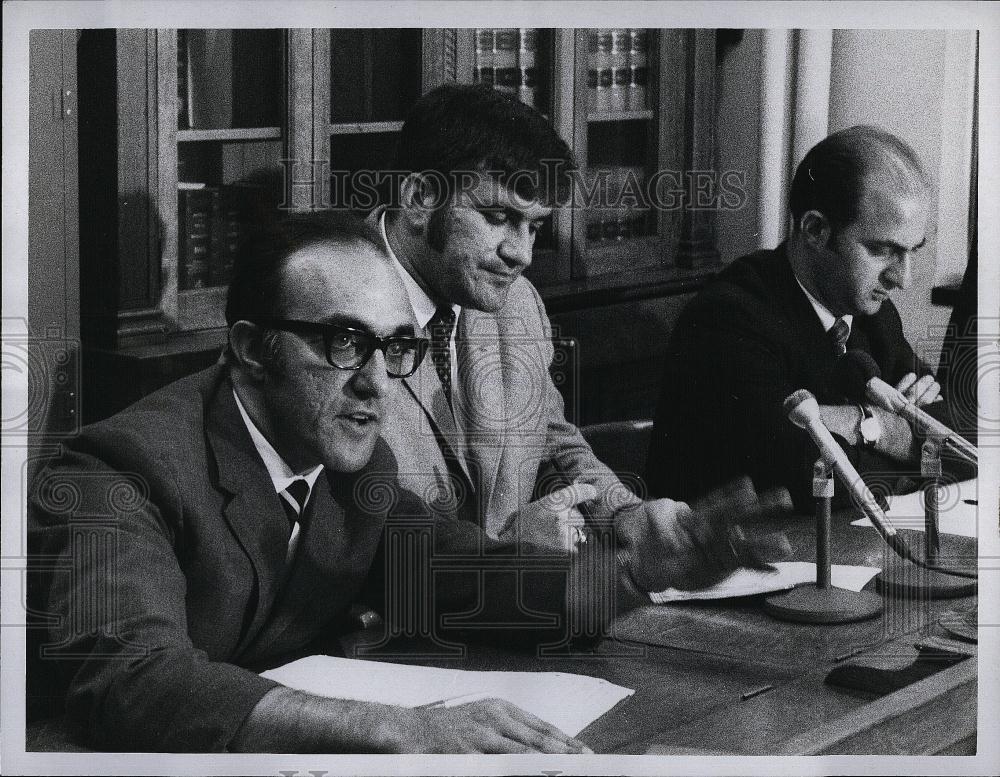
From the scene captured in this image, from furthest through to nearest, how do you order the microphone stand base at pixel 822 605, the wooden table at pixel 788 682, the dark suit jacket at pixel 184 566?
the microphone stand base at pixel 822 605, the wooden table at pixel 788 682, the dark suit jacket at pixel 184 566

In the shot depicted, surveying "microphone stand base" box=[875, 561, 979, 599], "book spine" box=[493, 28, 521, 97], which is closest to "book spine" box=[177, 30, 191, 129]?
"book spine" box=[493, 28, 521, 97]

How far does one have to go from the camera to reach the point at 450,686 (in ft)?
11.0

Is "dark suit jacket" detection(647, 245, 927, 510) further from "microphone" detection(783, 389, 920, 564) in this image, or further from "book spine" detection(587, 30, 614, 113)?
"book spine" detection(587, 30, 614, 113)

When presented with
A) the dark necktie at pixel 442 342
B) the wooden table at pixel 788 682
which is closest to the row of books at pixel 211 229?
the dark necktie at pixel 442 342

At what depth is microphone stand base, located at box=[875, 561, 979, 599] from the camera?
3451mm

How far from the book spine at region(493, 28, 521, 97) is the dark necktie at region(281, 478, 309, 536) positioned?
3.16 feet

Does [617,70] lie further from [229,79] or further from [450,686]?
[450,686]

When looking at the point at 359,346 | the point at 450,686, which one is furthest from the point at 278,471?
the point at 450,686

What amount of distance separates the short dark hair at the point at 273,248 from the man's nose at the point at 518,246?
0.95 feet

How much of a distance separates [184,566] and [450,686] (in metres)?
0.64

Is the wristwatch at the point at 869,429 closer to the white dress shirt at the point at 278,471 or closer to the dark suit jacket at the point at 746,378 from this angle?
the dark suit jacket at the point at 746,378

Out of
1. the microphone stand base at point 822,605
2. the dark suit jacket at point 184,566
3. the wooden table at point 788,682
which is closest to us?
the dark suit jacket at point 184,566

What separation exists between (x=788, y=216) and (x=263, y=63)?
120cm

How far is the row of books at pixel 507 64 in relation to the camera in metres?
3.33
